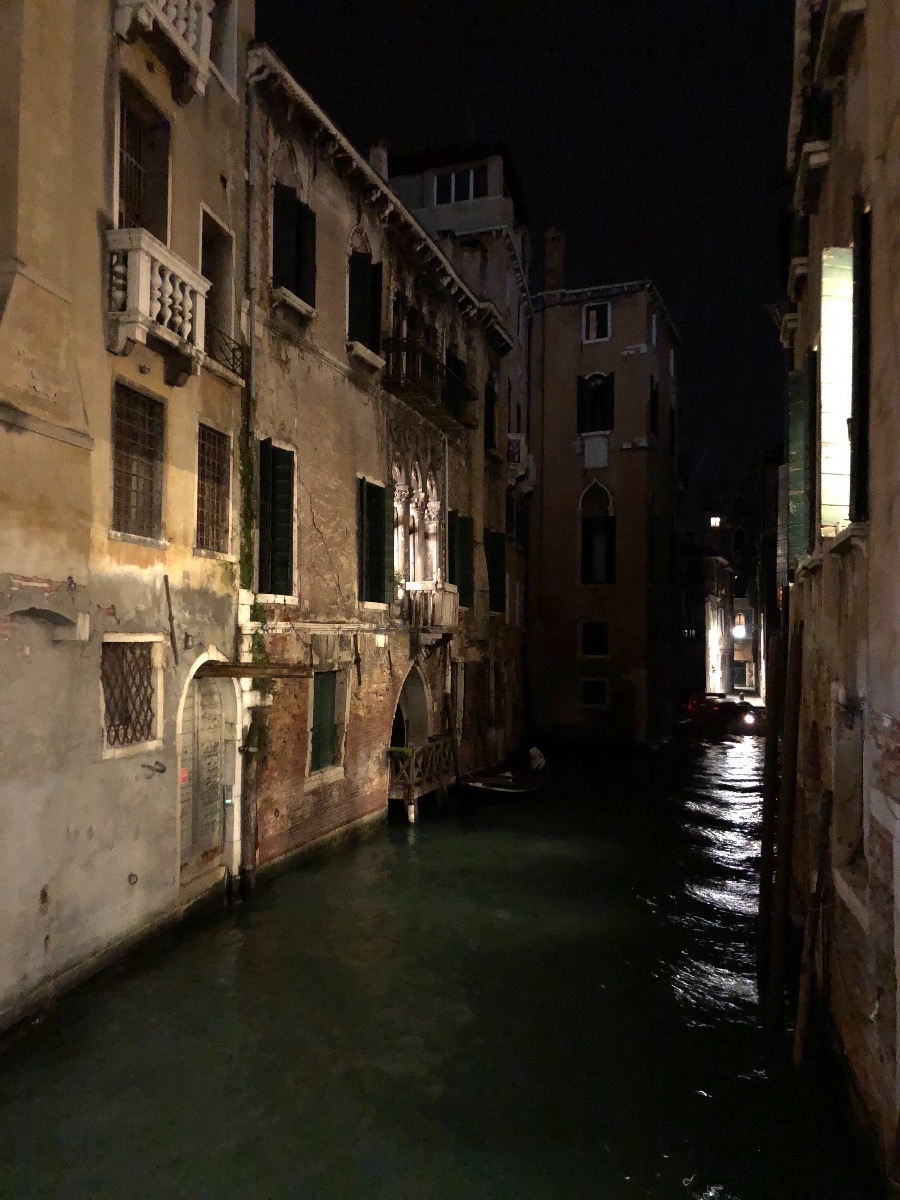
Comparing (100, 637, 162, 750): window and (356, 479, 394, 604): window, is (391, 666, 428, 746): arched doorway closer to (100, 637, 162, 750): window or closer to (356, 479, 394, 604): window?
(356, 479, 394, 604): window

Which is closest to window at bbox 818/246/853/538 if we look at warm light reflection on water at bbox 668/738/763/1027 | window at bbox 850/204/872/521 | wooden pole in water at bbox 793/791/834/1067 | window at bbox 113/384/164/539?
window at bbox 850/204/872/521

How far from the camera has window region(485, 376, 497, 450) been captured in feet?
67.2

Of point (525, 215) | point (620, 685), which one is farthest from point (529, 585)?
point (525, 215)

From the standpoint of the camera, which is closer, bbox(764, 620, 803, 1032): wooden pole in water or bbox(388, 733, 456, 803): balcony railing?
bbox(764, 620, 803, 1032): wooden pole in water

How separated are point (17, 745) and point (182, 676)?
2.60m

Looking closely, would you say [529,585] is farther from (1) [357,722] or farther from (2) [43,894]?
(2) [43,894]

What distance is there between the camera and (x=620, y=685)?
25828 millimetres

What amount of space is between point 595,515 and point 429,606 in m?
11.5

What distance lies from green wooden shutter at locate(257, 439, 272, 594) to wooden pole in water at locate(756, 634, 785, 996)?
6.15 m

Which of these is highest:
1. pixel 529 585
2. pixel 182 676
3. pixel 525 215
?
pixel 525 215

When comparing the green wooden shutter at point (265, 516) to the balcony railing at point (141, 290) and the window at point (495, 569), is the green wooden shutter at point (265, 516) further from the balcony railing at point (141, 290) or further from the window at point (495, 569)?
the window at point (495, 569)

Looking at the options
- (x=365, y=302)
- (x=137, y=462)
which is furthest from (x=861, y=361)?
(x=365, y=302)

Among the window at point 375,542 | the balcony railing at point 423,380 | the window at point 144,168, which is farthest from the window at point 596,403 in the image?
the window at point 144,168

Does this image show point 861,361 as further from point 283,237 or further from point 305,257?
point 305,257
